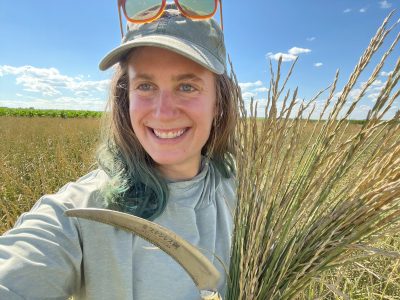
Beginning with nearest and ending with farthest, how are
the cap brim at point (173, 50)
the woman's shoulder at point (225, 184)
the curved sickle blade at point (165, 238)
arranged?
the curved sickle blade at point (165, 238), the cap brim at point (173, 50), the woman's shoulder at point (225, 184)

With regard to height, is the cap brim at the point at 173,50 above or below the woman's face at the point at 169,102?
above

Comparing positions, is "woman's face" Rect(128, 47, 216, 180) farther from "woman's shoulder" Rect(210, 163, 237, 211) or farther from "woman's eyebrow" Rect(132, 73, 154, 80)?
"woman's shoulder" Rect(210, 163, 237, 211)

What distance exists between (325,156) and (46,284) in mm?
900

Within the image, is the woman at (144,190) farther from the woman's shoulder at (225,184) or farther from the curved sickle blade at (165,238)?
the curved sickle blade at (165,238)

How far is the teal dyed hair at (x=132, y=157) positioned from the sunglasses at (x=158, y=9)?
0.22 m

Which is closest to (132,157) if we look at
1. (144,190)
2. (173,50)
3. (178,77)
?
(144,190)

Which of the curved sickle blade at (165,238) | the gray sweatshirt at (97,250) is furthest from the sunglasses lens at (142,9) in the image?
the curved sickle blade at (165,238)

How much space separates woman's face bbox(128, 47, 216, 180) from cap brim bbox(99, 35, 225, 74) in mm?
69

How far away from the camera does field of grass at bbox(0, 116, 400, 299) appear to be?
1.75 meters

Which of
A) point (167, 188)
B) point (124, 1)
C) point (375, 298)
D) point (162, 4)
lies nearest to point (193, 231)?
point (167, 188)

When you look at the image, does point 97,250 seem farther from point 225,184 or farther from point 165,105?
point 225,184

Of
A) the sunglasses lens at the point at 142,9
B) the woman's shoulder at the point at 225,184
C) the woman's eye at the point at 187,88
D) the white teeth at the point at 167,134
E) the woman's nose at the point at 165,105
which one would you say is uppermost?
the sunglasses lens at the point at 142,9

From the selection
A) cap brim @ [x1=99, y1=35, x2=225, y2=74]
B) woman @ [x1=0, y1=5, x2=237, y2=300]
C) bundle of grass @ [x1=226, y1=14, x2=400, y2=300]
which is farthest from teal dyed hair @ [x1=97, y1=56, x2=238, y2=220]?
bundle of grass @ [x1=226, y1=14, x2=400, y2=300]

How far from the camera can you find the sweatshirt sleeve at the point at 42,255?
3.31ft
